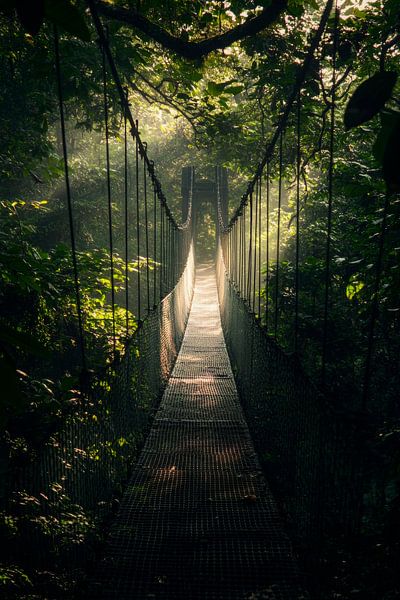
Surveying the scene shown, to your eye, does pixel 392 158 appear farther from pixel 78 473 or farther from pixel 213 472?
pixel 213 472

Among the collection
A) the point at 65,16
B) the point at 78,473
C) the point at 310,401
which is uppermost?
the point at 65,16

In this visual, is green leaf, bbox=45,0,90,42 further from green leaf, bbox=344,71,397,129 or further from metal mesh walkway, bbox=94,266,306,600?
metal mesh walkway, bbox=94,266,306,600

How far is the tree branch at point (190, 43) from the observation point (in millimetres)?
2629

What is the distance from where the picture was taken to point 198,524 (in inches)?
80.2

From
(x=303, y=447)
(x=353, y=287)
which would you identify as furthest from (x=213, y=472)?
(x=353, y=287)

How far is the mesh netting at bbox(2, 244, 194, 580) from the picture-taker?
136 centimetres

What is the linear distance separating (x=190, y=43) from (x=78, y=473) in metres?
2.42

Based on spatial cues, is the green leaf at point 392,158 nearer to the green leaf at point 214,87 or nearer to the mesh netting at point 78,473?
the mesh netting at point 78,473

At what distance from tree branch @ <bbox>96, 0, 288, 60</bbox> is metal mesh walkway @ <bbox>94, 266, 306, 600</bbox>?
2340 mm

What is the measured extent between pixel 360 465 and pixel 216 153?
5357 millimetres

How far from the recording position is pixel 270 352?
2791mm

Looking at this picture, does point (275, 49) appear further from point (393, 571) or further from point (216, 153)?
point (393, 571)

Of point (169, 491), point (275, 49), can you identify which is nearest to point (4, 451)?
point (169, 491)

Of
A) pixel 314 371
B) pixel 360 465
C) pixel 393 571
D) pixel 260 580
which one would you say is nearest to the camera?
pixel 393 571
